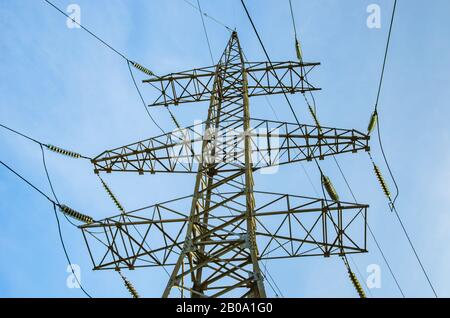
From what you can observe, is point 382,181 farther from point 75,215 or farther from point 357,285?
point 75,215

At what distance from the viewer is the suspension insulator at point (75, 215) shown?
10570 mm

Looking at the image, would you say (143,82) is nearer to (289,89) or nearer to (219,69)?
(219,69)

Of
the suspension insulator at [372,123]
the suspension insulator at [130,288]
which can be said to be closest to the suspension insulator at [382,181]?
the suspension insulator at [372,123]

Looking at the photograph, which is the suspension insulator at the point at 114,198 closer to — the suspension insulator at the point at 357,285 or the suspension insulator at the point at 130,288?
the suspension insulator at the point at 130,288

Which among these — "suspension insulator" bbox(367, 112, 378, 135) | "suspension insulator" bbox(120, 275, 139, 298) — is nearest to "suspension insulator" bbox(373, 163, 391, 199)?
"suspension insulator" bbox(367, 112, 378, 135)

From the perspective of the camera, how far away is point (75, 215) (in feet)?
35.0

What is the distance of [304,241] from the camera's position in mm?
10016

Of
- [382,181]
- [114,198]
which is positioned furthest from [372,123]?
[114,198]

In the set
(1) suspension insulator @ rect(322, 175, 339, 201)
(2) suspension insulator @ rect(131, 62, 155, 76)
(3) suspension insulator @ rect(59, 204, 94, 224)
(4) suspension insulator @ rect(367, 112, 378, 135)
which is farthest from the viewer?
(2) suspension insulator @ rect(131, 62, 155, 76)

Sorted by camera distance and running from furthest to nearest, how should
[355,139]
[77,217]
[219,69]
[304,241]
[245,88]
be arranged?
[219,69], [245,88], [355,139], [77,217], [304,241]

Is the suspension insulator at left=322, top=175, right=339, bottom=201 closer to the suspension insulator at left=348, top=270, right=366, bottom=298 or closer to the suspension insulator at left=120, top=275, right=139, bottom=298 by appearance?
the suspension insulator at left=348, top=270, right=366, bottom=298

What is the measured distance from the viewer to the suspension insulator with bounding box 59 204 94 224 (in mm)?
10570
